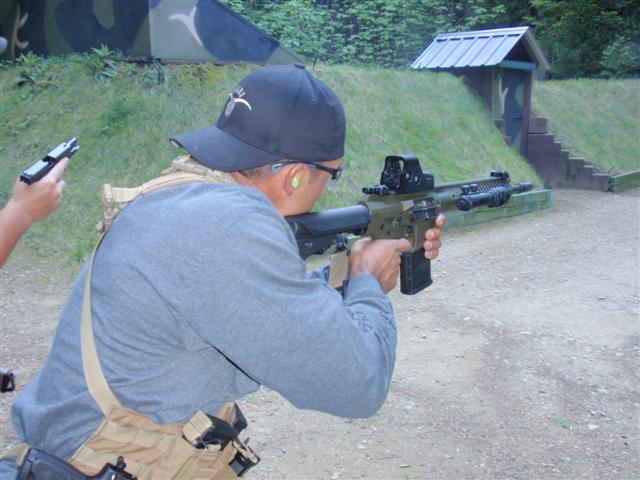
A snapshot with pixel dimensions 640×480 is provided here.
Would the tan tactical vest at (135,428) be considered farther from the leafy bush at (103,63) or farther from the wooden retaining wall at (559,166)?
the wooden retaining wall at (559,166)

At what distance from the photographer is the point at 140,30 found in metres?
9.09

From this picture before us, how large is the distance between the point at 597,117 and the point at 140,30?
11050 millimetres

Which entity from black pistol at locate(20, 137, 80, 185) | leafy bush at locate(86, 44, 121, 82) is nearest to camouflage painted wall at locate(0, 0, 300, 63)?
leafy bush at locate(86, 44, 121, 82)

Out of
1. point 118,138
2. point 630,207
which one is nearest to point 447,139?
point 630,207

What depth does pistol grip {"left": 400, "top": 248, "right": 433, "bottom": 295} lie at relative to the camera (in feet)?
9.03

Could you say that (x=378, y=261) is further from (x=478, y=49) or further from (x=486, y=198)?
(x=478, y=49)

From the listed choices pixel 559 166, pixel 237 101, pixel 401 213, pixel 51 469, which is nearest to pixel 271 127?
pixel 237 101

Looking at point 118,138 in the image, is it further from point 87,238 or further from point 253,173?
point 253,173

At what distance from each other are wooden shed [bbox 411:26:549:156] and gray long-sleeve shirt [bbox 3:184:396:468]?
452 inches

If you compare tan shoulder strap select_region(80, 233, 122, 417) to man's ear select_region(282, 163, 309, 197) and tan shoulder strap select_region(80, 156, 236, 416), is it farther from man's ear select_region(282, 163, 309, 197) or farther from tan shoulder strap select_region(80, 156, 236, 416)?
man's ear select_region(282, 163, 309, 197)

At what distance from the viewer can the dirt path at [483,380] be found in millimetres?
3777

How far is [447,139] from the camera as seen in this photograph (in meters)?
11.2

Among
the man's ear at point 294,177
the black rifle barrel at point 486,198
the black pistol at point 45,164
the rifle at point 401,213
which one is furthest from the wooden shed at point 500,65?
the man's ear at point 294,177

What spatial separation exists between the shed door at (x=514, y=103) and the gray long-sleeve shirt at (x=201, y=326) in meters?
12.1
